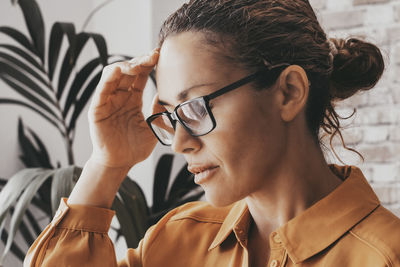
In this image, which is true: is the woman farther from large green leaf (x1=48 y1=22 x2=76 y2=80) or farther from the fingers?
large green leaf (x1=48 y1=22 x2=76 y2=80)

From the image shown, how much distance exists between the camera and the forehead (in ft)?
3.36

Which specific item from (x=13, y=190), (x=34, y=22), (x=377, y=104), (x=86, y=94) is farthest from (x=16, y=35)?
(x=377, y=104)

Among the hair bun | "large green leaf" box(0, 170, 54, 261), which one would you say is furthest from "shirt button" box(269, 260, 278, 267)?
"large green leaf" box(0, 170, 54, 261)

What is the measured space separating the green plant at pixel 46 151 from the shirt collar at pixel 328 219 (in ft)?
2.18

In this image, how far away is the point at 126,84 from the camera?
4.27 feet

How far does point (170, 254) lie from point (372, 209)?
0.47m

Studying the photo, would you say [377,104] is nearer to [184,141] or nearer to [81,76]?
[81,76]

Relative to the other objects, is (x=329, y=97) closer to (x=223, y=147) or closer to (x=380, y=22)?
(x=223, y=147)

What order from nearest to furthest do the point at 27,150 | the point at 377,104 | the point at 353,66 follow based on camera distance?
1. the point at 353,66
2. the point at 377,104
3. the point at 27,150

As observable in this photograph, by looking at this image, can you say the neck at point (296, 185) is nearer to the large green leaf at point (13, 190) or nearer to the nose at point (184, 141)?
the nose at point (184, 141)

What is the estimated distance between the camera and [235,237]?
3.92 ft

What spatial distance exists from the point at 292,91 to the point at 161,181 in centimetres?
121

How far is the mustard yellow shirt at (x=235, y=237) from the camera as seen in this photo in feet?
3.30

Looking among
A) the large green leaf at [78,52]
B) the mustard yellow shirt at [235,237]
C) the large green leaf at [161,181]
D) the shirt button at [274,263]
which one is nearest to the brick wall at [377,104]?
the large green leaf at [161,181]
